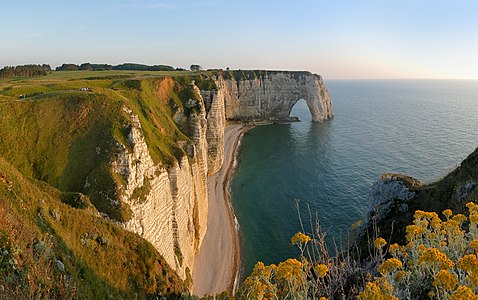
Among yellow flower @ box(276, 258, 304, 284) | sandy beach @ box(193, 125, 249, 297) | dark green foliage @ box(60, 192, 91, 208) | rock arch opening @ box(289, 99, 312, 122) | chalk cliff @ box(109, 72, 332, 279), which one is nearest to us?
yellow flower @ box(276, 258, 304, 284)

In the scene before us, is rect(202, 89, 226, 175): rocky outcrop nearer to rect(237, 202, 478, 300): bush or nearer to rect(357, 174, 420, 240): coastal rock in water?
rect(357, 174, 420, 240): coastal rock in water

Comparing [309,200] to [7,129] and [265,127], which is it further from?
[265,127]

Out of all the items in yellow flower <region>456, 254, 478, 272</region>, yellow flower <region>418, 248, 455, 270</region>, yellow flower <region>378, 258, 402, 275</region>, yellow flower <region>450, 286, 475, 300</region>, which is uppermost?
yellow flower <region>456, 254, 478, 272</region>

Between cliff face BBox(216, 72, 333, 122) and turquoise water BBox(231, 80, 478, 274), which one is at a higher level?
cliff face BBox(216, 72, 333, 122)

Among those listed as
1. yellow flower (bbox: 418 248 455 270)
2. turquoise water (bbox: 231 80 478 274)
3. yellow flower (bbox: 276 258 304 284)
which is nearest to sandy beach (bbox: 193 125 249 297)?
turquoise water (bbox: 231 80 478 274)

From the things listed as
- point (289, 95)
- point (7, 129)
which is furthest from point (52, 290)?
point (289, 95)

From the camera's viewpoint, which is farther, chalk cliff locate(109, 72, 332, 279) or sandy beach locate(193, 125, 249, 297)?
sandy beach locate(193, 125, 249, 297)
